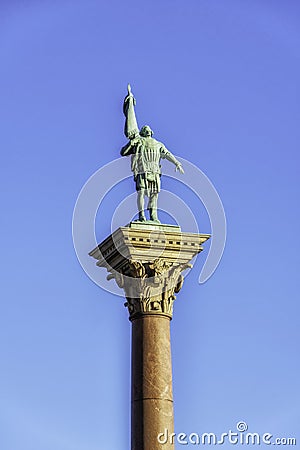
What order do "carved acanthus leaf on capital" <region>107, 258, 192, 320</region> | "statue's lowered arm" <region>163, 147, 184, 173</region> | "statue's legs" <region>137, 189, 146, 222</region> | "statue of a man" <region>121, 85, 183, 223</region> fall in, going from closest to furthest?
"carved acanthus leaf on capital" <region>107, 258, 192, 320</region> < "statue's legs" <region>137, 189, 146, 222</region> < "statue of a man" <region>121, 85, 183, 223</region> < "statue's lowered arm" <region>163, 147, 184, 173</region>

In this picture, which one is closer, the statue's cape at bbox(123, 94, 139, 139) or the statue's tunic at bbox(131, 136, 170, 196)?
the statue's tunic at bbox(131, 136, 170, 196)

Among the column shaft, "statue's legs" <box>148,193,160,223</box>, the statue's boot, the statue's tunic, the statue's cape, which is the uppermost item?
the statue's cape

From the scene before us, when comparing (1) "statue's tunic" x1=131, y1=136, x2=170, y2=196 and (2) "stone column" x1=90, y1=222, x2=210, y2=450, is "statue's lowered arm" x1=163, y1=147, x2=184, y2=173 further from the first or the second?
(2) "stone column" x1=90, y1=222, x2=210, y2=450

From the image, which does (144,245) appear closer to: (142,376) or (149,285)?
(149,285)

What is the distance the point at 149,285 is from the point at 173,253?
122 cm

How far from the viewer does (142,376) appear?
3238 cm

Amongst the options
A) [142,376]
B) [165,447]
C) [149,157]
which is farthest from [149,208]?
[165,447]

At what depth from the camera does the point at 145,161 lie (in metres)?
35.2

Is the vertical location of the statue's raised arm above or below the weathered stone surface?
above

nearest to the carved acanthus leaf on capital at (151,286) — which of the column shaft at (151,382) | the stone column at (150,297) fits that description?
the stone column at (150,297)

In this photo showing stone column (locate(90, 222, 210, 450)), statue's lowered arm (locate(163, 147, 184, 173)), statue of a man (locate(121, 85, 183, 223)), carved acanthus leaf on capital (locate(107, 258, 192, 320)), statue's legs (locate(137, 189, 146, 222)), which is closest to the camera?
stone column (locate(90, 222, 210, 450))

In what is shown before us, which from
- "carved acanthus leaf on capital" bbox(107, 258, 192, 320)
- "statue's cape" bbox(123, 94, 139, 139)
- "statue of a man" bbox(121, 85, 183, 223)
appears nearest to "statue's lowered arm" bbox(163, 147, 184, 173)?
"statue of a man" bbox(121, 85, 183, 223)

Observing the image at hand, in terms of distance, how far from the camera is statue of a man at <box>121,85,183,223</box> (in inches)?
1372

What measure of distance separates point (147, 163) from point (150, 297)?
4.53 meters
